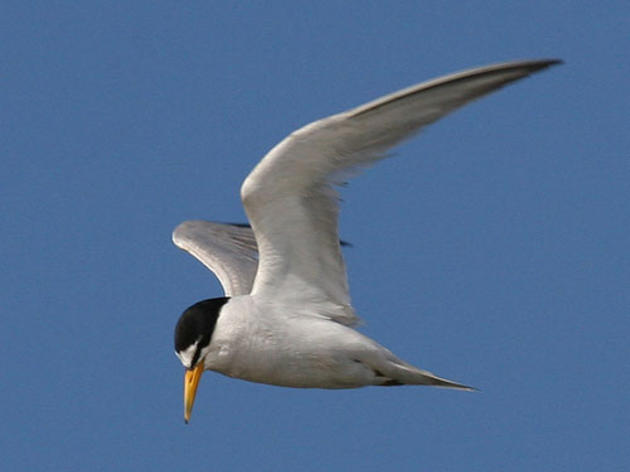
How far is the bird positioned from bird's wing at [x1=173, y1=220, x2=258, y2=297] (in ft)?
4.38

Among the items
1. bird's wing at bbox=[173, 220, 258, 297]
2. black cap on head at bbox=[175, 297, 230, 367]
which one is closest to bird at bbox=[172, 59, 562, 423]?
black cap on head at bbox=[175, 297, 230, 367]

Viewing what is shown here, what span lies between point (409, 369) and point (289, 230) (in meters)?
1.23

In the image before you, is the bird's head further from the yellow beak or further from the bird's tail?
the bird's tail

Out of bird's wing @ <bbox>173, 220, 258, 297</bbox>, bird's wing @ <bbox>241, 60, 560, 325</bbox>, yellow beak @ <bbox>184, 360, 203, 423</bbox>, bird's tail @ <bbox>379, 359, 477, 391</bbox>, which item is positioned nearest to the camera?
bird's wing @ <bbox>241, 60, 560, 325</bbox>

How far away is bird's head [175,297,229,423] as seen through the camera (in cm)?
789

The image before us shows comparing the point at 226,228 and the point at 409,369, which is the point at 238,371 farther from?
the point at 226,228

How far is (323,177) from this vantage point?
7.62 m

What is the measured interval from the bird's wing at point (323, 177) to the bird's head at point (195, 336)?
34cm

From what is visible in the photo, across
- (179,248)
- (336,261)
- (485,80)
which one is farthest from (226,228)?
(485,80)

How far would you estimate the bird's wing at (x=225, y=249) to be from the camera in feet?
31.5

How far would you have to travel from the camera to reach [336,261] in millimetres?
8148

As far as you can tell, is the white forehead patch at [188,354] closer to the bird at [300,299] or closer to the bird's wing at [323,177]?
the bird at [300,299]

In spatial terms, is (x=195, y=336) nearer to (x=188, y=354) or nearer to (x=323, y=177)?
(x=188, y=354)

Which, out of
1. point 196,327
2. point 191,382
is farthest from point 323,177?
point 191,382
